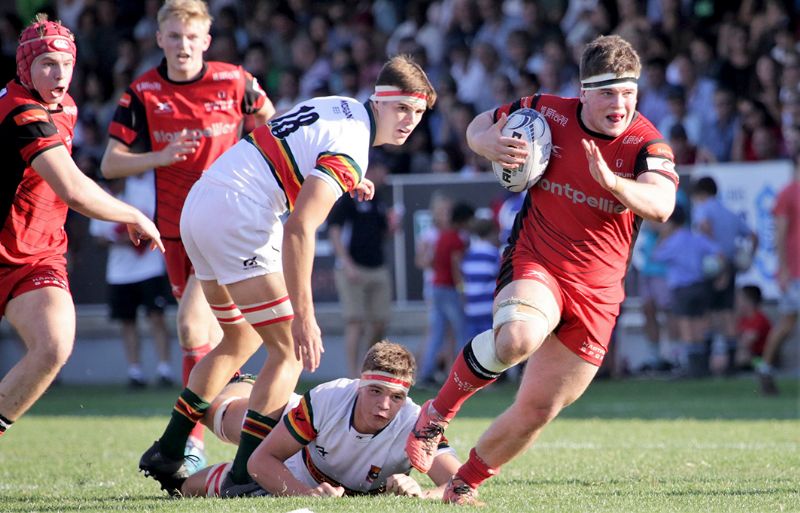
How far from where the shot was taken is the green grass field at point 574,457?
6.09 m

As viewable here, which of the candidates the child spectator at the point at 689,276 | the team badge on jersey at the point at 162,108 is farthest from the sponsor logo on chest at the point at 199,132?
the child spectator at the point at 689,276

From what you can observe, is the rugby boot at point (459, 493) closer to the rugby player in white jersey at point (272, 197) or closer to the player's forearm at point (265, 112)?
the rugby player in white jersey at point (272, 197)

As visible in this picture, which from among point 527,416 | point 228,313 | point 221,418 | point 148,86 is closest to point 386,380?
point 527,416

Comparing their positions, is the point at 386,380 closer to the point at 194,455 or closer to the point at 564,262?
the point at 564,262

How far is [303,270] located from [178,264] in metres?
2.42

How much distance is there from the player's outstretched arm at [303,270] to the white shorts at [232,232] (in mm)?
530

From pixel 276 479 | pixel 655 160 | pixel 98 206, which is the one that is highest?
pixel 655 160

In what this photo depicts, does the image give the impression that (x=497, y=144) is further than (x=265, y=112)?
No

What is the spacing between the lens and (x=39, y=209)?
686 cm

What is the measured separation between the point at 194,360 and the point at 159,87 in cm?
183

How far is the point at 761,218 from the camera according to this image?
14781 millimetres

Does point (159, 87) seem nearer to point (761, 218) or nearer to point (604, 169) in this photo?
point (604, 169)

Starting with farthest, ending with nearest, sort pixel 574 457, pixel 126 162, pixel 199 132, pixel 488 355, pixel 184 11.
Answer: pixel 574 457, pixel 199 132, pixel 184 11, pixel 126 162, pixel 488 355

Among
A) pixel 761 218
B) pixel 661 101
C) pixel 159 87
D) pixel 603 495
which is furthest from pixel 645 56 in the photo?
pixel 603 495
